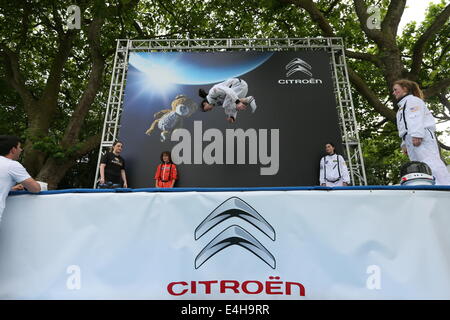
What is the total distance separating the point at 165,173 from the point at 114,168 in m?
1.06

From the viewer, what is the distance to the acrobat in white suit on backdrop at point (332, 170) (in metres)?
7.47

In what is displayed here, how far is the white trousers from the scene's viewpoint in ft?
13.0

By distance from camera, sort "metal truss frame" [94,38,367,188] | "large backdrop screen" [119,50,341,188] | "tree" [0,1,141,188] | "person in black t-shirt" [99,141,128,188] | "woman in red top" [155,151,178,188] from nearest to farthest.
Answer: "person in black t-shirt" [99,141,128,188] → "woman in red top" [155,151,178,188] → "large backdrop screen" [119,50,341,188] → "metal truss frame" [94,38,367,188] → "tree" [0,1,141,188]

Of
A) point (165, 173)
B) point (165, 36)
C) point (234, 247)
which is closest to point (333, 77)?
point (165, 173)

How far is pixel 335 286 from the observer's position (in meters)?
2.21

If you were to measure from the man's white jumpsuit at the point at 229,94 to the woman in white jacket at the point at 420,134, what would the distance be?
15.3 feet

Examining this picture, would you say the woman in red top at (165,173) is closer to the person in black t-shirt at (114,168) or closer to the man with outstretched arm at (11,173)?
the person in black t-shirt at (114,168)

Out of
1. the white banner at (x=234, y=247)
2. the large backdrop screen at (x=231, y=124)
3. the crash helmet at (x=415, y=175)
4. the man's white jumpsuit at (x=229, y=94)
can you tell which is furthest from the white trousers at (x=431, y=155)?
the man's white jumpsuit at (x=229, y=94)

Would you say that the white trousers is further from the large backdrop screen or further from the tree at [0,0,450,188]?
the tree at [0,0,450,188]

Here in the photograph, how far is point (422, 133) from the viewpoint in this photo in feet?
13.2

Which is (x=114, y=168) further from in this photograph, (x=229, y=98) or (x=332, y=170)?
(x=332, y=170)

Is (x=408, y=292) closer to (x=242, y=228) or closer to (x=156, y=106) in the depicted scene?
(x=242, y=228)

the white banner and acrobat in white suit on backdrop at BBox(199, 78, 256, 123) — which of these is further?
acrobat in white suit on backdrop at BBox(199, 78, 256, 123)

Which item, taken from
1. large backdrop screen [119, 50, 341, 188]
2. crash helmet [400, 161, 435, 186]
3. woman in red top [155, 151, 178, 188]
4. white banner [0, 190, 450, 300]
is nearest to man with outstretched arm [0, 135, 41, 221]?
white banner [0, 190, 450, 300]
